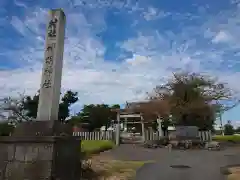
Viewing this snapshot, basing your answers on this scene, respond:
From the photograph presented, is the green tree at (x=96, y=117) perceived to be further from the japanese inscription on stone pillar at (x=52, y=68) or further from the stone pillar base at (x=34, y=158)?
the stone pillar base at (x=34, y=158)

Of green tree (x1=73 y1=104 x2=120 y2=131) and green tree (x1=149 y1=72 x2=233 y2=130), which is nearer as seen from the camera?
green tree (x1=149 y1=72 x2=233 y2=130)

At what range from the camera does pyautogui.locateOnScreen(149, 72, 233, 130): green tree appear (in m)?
20.1

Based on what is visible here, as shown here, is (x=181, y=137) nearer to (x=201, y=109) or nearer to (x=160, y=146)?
(x=160, y=146)

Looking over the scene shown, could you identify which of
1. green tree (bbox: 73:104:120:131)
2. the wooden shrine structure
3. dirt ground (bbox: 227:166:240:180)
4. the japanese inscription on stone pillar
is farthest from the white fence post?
the japanese inscription on stone pillar

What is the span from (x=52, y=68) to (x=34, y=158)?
2.45m

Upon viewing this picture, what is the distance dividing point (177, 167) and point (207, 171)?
1.13m

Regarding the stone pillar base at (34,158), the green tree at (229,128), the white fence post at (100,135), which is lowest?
the stone pillar base at (34,158)

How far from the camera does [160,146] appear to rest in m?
16.9

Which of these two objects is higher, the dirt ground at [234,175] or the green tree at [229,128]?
the green tree at [229,128]

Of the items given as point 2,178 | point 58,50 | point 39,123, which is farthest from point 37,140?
point 58,50

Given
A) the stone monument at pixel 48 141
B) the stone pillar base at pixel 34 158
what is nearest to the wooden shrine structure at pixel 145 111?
the stone monument at pixel 48 141

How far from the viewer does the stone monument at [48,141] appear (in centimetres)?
580

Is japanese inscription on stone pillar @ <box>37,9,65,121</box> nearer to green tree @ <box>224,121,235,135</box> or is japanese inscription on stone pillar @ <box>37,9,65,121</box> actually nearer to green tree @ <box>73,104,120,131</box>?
green tree @ <box>73,104,120,131</box>

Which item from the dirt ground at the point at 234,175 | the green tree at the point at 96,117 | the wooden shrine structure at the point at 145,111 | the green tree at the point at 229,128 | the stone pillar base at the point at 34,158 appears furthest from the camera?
the green tree at the point at 229,128
